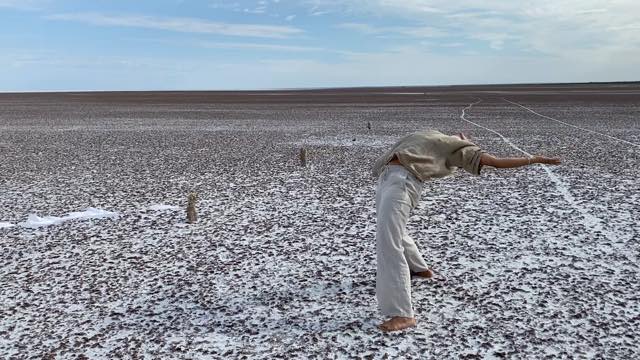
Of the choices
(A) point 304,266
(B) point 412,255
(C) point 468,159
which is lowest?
(A) point 304,266

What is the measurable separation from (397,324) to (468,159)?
69.7 inches

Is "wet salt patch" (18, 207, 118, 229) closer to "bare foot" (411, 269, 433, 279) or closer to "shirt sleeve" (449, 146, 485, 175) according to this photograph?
"bare foot" (411, 269, 433, 279)

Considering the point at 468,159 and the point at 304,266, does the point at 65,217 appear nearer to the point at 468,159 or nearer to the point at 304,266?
the point at 304,266

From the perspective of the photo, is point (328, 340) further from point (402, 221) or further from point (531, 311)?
point (531, 311)

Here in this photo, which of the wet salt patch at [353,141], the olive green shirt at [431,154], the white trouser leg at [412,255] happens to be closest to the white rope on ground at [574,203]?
the white trouser leg at [412,255]

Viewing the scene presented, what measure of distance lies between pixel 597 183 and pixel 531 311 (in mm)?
7972

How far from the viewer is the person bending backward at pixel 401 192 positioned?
4.93 m

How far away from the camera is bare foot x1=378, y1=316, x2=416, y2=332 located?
5117 mm

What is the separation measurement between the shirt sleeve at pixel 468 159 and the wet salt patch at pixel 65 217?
706 cm

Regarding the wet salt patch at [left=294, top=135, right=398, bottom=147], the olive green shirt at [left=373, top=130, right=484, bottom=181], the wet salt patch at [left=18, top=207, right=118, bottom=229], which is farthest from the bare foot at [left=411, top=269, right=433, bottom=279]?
the wet salt patch at [left=294, top=135, right=398, bottom=147]

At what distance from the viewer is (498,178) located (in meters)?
13.1

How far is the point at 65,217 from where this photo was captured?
9.60 meters

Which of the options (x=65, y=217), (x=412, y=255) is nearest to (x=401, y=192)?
(x=412, y=255)

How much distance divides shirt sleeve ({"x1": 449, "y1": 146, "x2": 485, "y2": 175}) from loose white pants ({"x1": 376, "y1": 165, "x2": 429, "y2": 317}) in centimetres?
42
